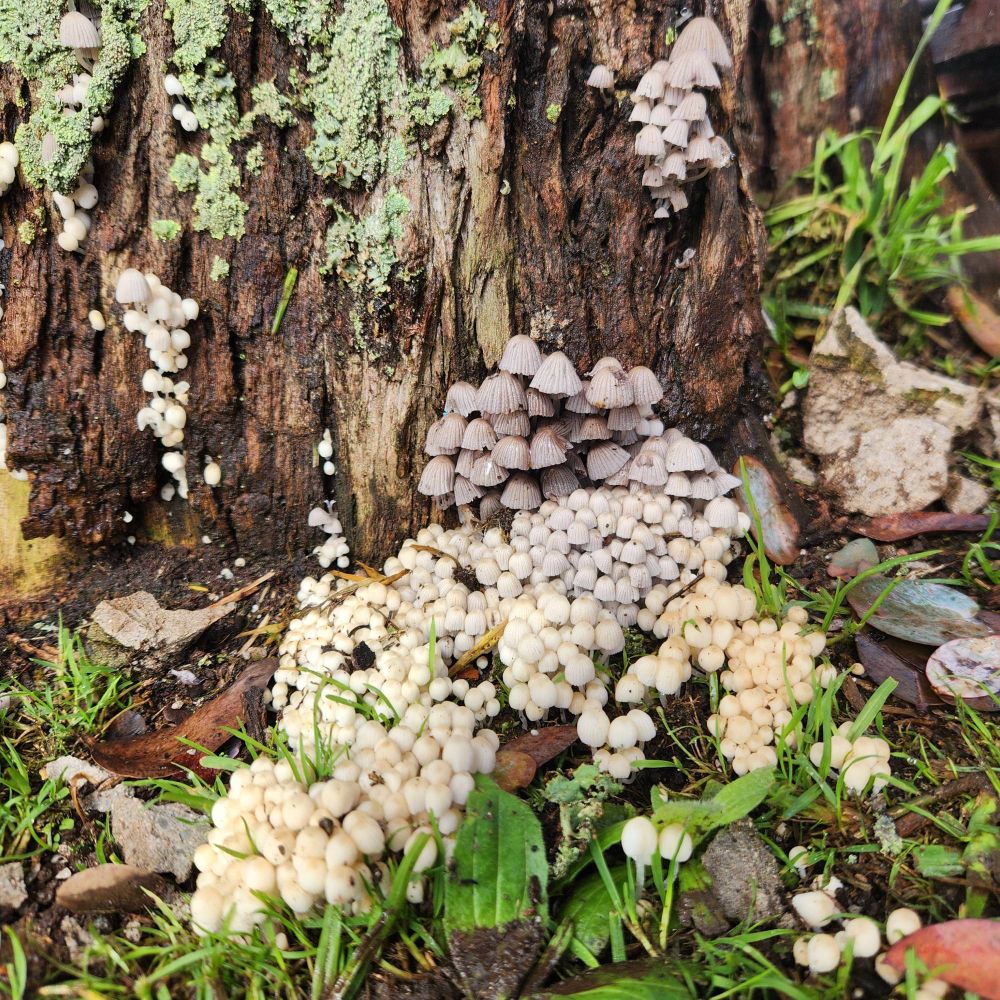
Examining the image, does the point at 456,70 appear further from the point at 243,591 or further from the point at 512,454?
the point at 243,591

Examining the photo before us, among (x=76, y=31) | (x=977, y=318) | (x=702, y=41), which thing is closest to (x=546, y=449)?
(x=702, y=41)

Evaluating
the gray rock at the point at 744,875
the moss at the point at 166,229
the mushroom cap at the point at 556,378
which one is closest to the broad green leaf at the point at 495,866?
the gray rock at the point at 744,875

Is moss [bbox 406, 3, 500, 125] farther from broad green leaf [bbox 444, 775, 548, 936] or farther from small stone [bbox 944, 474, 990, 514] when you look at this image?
small stone [bbox 944, 474, 990, 514]

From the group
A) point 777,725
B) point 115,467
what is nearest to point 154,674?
point 115,467

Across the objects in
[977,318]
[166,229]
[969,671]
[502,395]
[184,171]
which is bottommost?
[969,671]

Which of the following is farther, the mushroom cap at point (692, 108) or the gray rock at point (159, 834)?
the mushroom cap at point (692, 108)

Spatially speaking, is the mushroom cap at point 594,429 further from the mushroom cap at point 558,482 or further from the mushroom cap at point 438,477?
the mushroom cap at point 438,477
